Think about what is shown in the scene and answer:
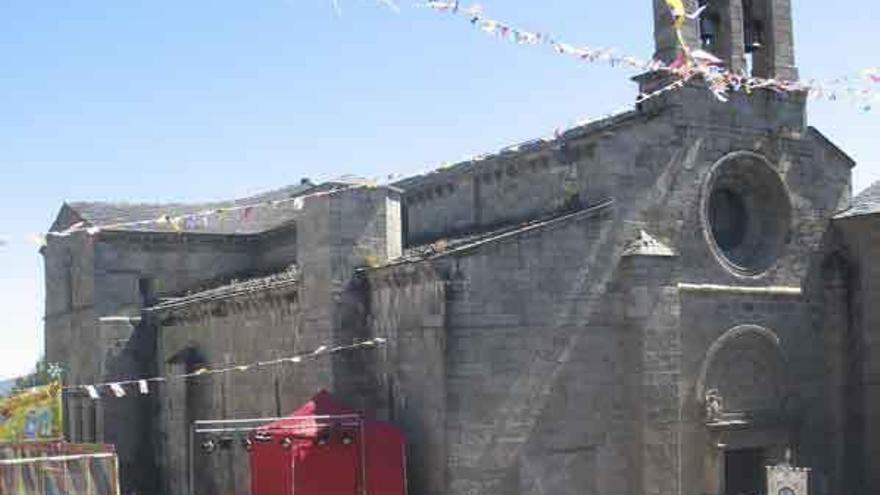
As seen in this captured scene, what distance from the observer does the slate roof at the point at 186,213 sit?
31.9 meters

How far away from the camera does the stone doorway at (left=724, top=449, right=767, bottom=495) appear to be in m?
22.7

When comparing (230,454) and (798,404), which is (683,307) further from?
(230,454)

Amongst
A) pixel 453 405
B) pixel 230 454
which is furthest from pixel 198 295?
pixel 453 405

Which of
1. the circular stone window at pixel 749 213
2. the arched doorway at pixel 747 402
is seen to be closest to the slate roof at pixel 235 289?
the arched doorway at pixel 747 402

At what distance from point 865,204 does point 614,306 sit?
23.4ft

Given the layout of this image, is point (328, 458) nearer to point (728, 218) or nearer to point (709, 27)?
point (728, 218)

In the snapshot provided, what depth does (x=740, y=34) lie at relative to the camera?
22859 millimetres

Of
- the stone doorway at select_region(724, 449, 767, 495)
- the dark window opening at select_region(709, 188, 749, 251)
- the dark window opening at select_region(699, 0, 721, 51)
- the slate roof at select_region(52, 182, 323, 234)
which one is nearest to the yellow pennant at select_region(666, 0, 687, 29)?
the dark window opening at select_region(699, 0, 721, 51)

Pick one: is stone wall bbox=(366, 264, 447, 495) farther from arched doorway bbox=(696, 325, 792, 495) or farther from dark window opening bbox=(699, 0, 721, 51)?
dark window opening bbox=(699, 0, 721, 51)

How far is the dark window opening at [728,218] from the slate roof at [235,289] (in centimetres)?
877

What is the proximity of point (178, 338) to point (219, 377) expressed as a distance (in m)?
2.62

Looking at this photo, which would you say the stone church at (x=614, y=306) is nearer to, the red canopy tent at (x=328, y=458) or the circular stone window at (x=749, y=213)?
the circular stone window at (x=749, y=213)

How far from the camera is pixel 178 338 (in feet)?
96.6

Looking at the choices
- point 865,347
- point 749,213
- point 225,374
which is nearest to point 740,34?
point 749,213
